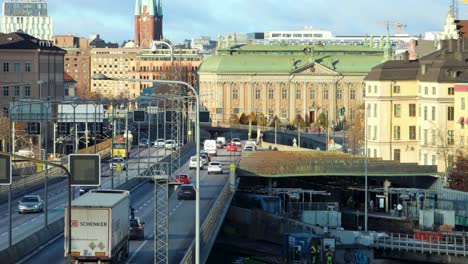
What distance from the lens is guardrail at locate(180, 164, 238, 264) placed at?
52594mm

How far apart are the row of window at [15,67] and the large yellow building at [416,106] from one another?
35.2 metres

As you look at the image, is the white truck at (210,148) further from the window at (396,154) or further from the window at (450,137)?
the window at (450,137)

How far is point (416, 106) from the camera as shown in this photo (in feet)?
377

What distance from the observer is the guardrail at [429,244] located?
73.0 m

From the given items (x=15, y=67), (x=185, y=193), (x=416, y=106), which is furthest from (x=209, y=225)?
(x=15, y=67)

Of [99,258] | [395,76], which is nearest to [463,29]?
[395,76]

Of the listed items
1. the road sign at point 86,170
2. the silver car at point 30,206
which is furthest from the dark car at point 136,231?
the road sign at point 86,170

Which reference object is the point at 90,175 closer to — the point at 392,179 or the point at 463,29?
the point at 392,179

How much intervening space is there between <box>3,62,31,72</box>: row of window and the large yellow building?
115 feet

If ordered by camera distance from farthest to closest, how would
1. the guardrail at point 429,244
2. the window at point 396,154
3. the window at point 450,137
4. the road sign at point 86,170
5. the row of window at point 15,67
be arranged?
the row of window at point 15,67
the window at point 396,154
the window at point 450,137
the guardrail at point 429,244
the road sign at point 86,170

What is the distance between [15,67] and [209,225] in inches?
3062

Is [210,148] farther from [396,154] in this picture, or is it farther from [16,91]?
[16,91]

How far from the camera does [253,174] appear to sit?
9875 cm

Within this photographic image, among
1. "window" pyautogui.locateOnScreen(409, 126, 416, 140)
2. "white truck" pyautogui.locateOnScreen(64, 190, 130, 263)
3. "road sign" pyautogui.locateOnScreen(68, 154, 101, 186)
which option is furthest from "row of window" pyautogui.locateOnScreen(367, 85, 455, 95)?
"road sign" pyautogui.locateOnScreen(68, 154, 101, 186)
